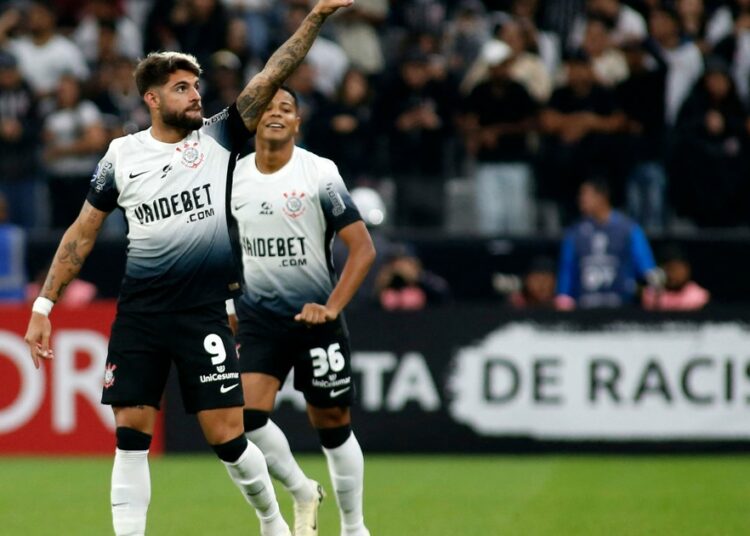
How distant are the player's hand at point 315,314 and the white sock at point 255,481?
81cm

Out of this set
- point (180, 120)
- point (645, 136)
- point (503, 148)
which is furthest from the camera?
point (503, 148)

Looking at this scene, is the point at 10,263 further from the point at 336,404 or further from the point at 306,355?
the point at 336,404

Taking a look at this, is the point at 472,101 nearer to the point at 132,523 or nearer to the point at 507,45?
the point at 507,45

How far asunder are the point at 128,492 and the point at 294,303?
1.74 metres

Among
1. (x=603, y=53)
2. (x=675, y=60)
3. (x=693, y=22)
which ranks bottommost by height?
(x=675, y=60)

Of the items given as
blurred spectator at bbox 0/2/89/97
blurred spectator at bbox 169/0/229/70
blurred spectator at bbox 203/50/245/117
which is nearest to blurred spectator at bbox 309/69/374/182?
blurred spectator at bbox 203/50/245/117

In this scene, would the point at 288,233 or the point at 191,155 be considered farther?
the point at 288,233

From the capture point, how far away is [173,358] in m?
7.89

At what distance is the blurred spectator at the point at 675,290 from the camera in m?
14.6

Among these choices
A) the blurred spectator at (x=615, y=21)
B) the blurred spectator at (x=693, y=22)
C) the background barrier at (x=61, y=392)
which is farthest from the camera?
the blurred spectator at (x=615, y=21)

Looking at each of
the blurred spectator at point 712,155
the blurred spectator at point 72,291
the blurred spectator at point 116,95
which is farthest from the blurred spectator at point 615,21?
the blurred spectator at point 72,291

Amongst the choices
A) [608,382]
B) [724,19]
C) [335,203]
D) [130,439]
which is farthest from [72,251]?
[724,19]

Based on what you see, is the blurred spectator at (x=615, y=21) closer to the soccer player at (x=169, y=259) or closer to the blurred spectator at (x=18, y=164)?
the blurred spectator at (x=18, y=164)

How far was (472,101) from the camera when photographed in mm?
16344
